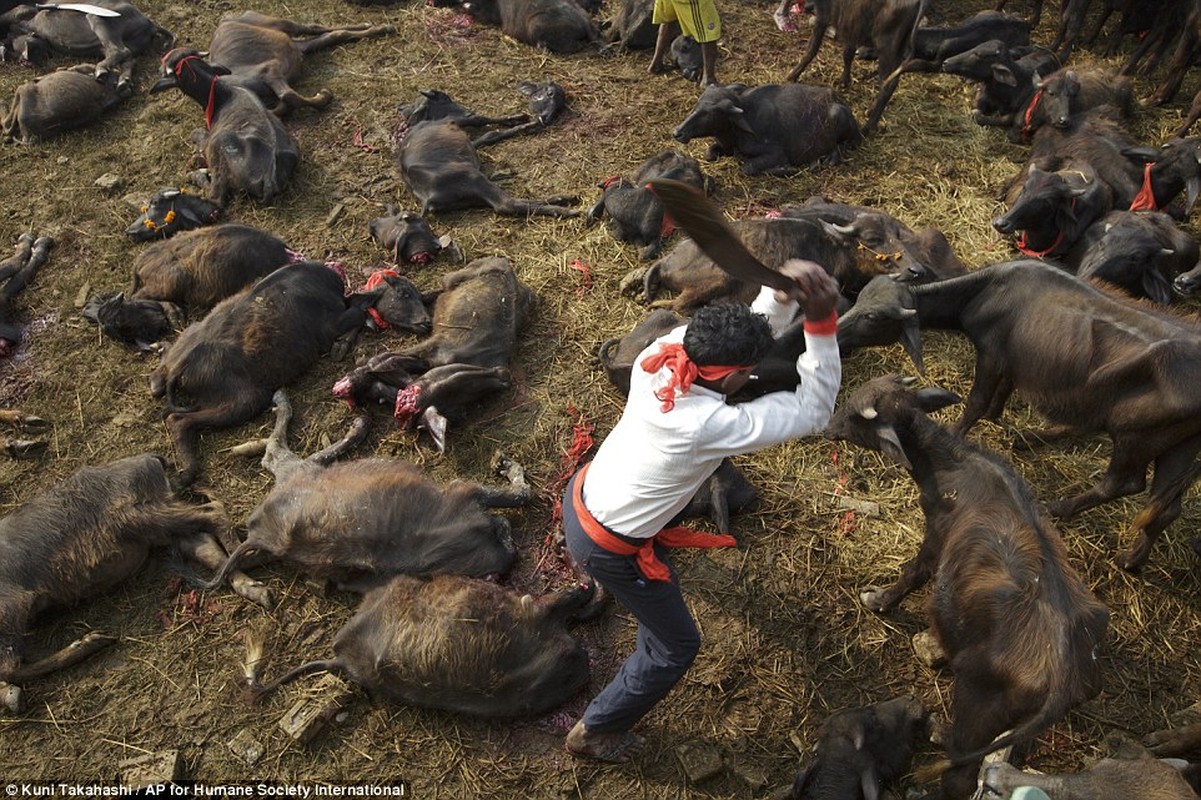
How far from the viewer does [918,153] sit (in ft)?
30.9

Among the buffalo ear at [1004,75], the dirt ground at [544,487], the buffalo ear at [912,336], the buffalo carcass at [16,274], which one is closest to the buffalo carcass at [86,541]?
the dirt ground at [544,487]

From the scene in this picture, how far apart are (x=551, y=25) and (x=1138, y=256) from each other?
299 inches

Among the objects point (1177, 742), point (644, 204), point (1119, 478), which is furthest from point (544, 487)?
point (1177, 742)

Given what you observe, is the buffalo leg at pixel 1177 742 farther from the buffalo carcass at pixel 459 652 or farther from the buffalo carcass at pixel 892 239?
the buffalo carcass at pixel 892 239

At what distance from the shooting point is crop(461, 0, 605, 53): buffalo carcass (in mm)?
10945

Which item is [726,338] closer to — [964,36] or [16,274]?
[16,274]

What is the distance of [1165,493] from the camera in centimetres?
555

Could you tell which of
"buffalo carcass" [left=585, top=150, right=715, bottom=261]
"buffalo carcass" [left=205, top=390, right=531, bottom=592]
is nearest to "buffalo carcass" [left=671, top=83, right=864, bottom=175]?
"buffalo carcass" [left=585, top=150, right=715, bottom=261]

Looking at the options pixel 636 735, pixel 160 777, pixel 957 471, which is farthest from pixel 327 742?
pixel 957 471

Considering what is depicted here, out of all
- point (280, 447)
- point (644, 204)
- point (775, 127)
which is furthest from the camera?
point (775, 127)

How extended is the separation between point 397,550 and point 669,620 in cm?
203

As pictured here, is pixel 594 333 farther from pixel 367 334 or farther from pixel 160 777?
pixel 160 777

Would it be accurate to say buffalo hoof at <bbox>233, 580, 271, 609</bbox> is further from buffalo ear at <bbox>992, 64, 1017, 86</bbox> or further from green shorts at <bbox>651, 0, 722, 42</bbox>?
buffalo ear at <bbox>992, 64, 1017, 86</bbox>

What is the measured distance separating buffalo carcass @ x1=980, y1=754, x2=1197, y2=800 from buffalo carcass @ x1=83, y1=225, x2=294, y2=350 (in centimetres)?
690
